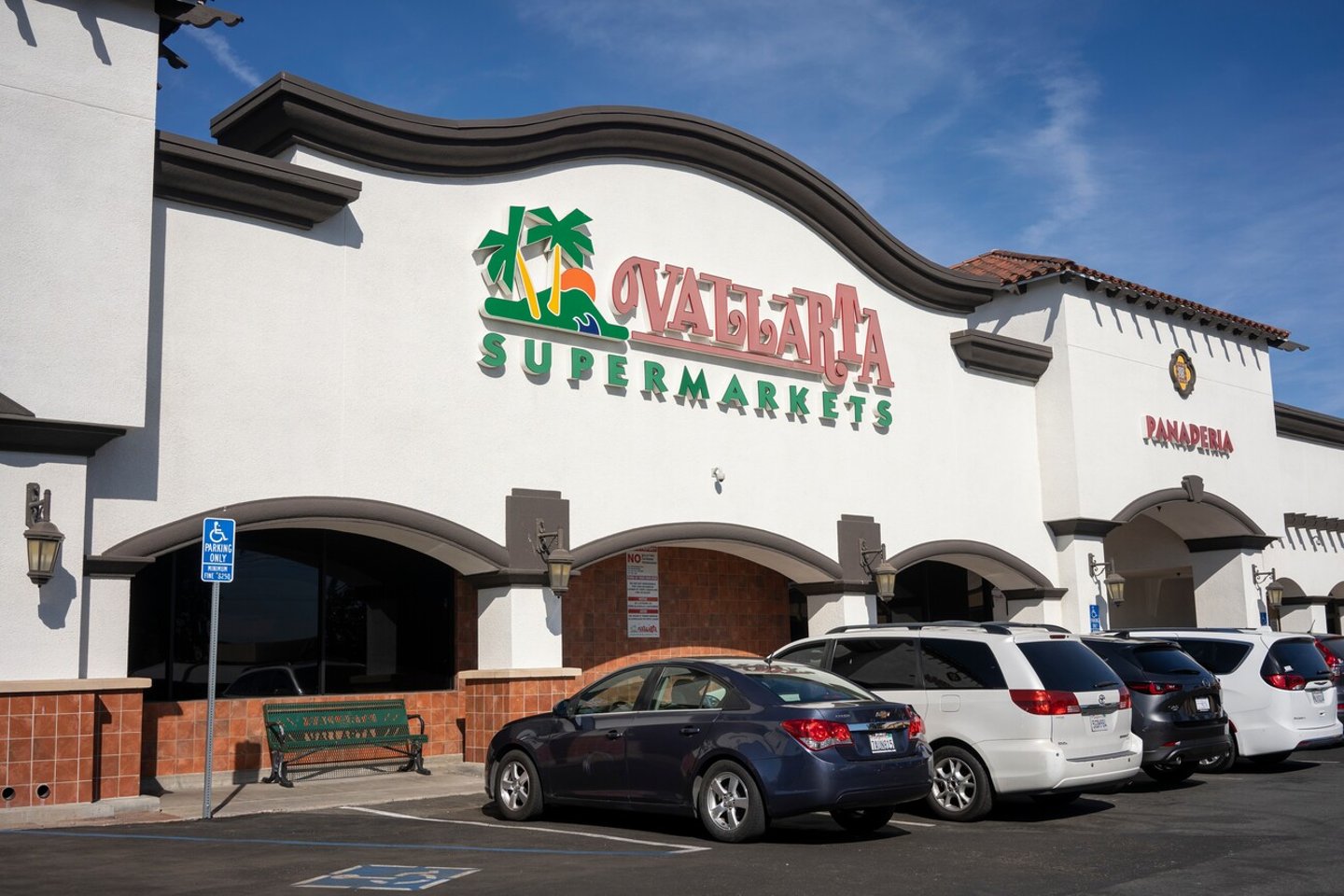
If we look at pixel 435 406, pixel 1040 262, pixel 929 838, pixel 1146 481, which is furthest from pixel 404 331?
pixel 1146 481

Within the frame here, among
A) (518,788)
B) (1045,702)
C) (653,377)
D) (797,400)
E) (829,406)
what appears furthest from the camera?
(829,406)

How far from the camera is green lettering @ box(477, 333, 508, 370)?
1633cm

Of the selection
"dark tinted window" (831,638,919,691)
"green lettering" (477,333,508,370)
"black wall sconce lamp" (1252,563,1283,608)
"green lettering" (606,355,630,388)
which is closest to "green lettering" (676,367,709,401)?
"green lettering" (606,355,630,388)

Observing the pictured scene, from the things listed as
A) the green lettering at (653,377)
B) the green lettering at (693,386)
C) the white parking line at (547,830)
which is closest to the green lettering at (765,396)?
the green lettering at (693,386)

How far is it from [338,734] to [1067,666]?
8608 mm

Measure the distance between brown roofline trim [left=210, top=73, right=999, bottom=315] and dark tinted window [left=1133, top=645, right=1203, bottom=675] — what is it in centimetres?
928

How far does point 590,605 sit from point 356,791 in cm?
556

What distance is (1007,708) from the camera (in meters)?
11.7

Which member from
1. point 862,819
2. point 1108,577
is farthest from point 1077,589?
point 862,819

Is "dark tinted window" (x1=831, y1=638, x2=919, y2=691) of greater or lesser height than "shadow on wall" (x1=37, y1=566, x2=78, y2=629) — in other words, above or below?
below

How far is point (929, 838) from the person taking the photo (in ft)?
35.1

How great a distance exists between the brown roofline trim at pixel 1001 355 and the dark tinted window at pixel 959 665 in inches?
445

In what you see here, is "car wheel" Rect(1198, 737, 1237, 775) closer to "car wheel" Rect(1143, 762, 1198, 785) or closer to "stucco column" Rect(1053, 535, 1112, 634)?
"car wheel" Rect(1143, 762, 1198, 785)

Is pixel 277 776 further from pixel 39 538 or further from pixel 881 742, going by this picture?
pixel 881 742
